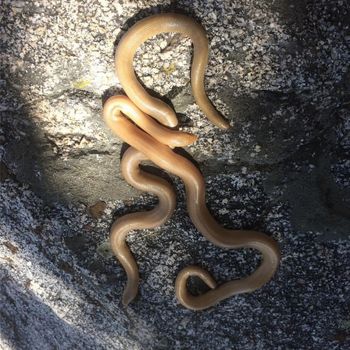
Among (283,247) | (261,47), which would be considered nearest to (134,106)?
(261,47)

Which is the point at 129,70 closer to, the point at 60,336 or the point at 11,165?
the point at 11,165

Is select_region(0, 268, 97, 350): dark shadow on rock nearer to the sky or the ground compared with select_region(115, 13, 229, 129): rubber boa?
nearer to the ground

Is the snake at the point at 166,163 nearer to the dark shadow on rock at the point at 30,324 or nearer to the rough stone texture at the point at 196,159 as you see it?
the rough stone texture at the point at 196,159

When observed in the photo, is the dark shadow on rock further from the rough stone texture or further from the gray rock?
the gray rock

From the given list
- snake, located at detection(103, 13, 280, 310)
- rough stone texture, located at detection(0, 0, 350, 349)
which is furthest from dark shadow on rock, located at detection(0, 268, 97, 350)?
snake, located at detection(103, 13, 280, 310)

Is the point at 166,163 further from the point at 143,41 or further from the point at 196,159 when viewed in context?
the point at 143,41

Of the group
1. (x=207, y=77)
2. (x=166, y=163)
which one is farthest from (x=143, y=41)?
(x=166, y=163)
